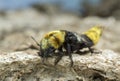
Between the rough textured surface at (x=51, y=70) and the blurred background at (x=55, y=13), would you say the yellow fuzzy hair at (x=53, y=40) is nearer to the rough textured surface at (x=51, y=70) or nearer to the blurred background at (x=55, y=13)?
the rough textured surface at (x=51, y=70)

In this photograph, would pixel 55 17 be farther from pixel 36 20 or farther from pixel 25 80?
pixel 25 80

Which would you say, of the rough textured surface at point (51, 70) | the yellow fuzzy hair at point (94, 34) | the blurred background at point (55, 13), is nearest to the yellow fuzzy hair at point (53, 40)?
the rough textured surface at point (51, 70)

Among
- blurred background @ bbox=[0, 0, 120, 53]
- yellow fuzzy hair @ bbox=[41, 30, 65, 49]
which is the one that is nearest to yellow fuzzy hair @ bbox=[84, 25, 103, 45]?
yellow fuzzy hair @ bbox=[41, 30, 65, 49]

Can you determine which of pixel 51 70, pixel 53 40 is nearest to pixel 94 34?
pixel 53 40

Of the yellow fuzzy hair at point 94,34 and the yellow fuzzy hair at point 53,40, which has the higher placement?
the yellow fuzzy hair at point 53,40

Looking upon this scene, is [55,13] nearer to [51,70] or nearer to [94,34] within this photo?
[94,34]

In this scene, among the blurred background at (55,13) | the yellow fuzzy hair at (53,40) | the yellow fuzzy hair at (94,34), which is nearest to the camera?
the yellow fuzzy hair at (53,40)

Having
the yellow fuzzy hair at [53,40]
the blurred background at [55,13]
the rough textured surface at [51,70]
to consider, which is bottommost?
the blurred background at [55,13]

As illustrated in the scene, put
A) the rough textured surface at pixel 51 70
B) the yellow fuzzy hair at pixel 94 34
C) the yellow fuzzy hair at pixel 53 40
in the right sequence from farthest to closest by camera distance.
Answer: the yellow fuzzy hair at pixel 94 34 < the yellow fuzzy hair at pixel 53 40 < the rough textured surface at pixel 51 70
